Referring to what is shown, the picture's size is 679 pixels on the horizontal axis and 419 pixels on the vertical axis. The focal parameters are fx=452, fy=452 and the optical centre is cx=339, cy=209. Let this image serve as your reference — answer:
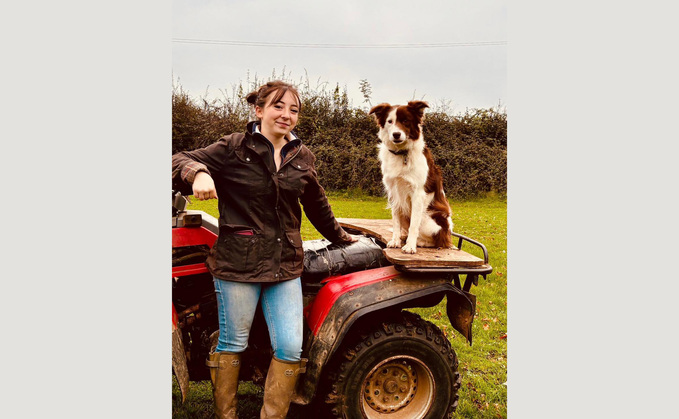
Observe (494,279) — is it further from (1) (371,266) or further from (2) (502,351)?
(1) (371,266)

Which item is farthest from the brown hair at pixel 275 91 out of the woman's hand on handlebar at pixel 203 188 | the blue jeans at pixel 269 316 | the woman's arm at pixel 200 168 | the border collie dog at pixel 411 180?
the border collie dog at pixel 411 180

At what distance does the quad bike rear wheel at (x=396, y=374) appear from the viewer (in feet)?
7.36

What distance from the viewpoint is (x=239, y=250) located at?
1.99m

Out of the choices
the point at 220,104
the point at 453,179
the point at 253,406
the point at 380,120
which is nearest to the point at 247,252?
the point at 253,406

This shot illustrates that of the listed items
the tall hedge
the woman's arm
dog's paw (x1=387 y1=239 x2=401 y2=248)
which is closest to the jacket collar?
the woman's arm

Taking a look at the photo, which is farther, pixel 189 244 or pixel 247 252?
pixel 189 244

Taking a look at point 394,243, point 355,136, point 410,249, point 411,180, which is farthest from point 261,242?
point 355,136

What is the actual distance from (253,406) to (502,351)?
211 cm

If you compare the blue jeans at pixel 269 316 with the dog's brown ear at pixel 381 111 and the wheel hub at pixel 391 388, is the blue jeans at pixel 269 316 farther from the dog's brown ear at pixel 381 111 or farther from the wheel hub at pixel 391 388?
the dog's brown ear at pixel 381 111

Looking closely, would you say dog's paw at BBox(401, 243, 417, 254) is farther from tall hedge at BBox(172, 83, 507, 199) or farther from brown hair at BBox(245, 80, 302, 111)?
tall hedge at BBox(172, 83, 507, 199)

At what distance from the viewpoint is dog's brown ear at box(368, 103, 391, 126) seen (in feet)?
10.1

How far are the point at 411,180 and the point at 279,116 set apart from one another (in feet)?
4.20

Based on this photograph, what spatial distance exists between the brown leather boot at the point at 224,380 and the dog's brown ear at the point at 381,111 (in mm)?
1823

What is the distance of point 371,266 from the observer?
255 cm
